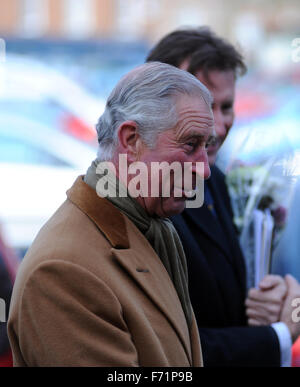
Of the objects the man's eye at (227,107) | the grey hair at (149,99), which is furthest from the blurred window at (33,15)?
the grey hair at (149,99)

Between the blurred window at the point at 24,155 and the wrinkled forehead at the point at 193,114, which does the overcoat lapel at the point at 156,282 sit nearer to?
the wrinkled forehead at the point at 193,114

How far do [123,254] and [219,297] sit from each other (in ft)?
2.14

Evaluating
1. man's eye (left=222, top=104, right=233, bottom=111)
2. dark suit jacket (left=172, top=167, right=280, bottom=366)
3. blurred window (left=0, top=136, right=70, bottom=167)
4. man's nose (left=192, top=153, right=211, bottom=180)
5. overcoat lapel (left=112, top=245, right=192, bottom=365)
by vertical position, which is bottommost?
blurred window (left=0, top=136, right=70, bottom=167)

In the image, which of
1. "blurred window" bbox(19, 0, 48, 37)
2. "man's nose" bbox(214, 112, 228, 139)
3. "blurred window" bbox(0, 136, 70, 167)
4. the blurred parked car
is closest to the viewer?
"man's nose" bbox(214, 112, 228, 139)

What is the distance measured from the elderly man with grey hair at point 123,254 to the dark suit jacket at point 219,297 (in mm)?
243

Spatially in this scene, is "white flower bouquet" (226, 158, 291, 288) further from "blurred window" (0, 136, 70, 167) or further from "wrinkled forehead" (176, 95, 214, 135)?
"blurred window" (0, 136, 70, 167)

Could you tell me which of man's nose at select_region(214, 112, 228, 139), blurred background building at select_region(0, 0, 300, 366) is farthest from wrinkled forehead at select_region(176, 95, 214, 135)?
blurred background building at select_region(0, 0, 300, 366)

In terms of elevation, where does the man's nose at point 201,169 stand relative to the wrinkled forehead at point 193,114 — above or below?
below

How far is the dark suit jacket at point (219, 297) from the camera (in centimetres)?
209

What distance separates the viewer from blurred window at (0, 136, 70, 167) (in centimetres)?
668

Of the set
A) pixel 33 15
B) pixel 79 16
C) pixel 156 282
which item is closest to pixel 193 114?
pixel 156 282

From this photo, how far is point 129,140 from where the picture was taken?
5.64 ft

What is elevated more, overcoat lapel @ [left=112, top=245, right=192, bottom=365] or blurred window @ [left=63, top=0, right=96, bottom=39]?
blurred window @ [left=63, top=0, right=96, bottom=39]
